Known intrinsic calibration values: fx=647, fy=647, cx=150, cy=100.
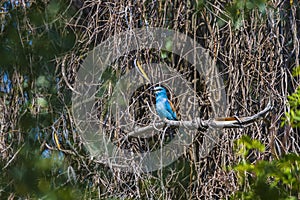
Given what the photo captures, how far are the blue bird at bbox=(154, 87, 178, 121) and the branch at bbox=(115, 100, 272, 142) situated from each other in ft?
0.22

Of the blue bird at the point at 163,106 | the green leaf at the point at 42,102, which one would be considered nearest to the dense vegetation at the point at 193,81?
the green leaf at the point at 42,102

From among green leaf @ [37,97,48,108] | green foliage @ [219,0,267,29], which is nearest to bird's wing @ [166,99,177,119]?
green foliage @ [219,0,267,29]

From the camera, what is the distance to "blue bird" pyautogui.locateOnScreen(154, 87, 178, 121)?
2.86 m

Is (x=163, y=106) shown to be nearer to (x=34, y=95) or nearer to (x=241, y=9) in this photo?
(x=241, y=9)

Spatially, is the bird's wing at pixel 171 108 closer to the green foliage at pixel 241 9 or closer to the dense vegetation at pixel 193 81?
the dense vegetation at pixel 193 81

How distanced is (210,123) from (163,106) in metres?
0.40

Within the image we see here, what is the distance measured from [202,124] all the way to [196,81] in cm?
23

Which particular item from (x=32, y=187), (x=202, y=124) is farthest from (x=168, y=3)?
(x=32, y=187)

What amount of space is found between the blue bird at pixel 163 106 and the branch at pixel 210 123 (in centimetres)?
7

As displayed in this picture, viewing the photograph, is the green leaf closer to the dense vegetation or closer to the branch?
the dense vegetation

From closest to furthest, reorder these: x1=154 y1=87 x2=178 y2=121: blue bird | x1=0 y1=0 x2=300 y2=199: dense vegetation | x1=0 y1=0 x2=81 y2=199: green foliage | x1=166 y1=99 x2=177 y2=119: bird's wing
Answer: x1=0 y1=0 x2=81 y2=199: green foliage < x1=0 y1=0 x2=300 y2=199: dense vegetation < x1=154 y1=87 x2=178 y2=121: blue bird < x1=166 y1=99 x2=177 y2=119: bird's wing

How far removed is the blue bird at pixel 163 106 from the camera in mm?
2859

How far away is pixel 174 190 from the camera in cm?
270

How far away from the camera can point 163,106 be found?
302 centimetres
